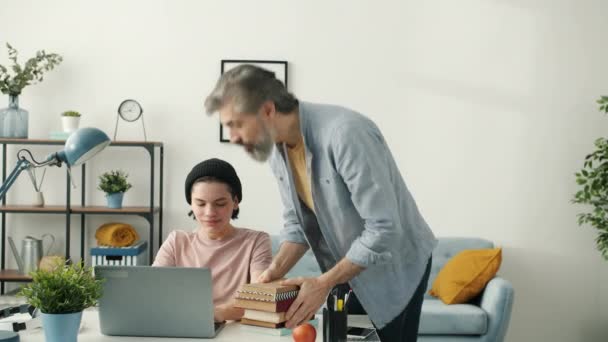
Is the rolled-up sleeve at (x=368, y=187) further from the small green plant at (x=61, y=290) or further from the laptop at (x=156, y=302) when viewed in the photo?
the small green plant at (x=61, y=290)

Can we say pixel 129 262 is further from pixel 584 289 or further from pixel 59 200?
pixel 584 289

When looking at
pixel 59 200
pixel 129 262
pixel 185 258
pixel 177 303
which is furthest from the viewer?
pixel 59 200

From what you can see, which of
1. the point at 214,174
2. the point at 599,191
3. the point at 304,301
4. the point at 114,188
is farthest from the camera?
the point at 114,188

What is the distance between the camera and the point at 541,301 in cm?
461

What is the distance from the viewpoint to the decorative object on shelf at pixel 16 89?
432 centimetres

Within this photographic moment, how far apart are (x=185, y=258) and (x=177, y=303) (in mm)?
706

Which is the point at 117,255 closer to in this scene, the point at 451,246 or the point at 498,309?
the point at 451,246

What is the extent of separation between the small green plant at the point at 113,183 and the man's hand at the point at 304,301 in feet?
8.81

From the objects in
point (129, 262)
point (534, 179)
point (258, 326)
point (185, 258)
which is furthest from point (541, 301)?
point (258, 326)

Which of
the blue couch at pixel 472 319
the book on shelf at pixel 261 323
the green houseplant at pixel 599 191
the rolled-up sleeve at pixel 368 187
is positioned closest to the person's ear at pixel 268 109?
the rolled-up sleeve at pixel 368 187

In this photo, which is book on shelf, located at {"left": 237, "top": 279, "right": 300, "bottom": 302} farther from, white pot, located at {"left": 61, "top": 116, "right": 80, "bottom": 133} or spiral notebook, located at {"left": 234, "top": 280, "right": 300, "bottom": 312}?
white pot, located at {"left": 61, "top": 116, "right": 80, "bottom": 133}

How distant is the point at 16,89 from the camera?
4328mm

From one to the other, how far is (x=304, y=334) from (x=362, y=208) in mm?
400

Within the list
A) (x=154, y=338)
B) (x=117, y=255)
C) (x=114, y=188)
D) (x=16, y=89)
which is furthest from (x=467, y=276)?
(x=16, y=89)
